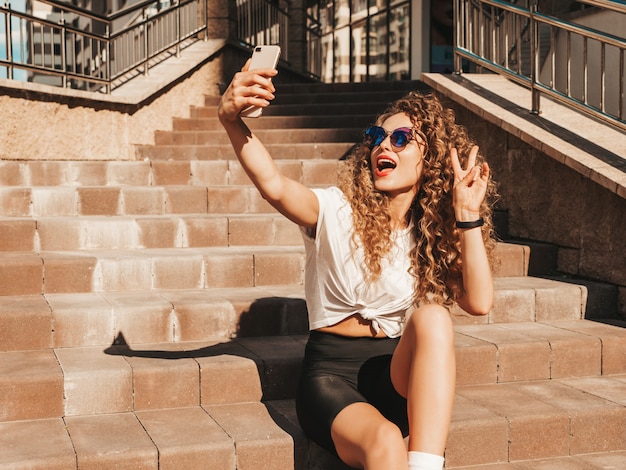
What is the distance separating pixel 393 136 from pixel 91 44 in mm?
6824

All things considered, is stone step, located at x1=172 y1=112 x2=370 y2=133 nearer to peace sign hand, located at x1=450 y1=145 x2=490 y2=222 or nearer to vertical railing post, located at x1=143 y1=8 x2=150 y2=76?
vertical railing post, located at x1=143 y1=8 x2=150 y2=76

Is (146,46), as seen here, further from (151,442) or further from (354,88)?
(151,442)

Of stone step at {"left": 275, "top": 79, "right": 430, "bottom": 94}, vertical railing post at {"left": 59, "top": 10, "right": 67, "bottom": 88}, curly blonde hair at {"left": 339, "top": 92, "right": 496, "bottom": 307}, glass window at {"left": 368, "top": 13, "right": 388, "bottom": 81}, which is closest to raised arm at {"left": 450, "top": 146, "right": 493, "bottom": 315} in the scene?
curly blonde hair at {"left": 339, "top": 92, "right": 496, "bottom": 307}

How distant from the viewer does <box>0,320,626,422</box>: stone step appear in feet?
11.0

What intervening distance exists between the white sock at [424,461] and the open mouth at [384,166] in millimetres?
1132

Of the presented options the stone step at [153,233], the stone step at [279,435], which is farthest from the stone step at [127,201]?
the stone step at [279,435]

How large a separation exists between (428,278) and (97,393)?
1.54 m

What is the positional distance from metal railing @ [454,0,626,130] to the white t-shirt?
2.80m

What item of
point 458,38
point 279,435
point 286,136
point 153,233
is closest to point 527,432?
point 279,435

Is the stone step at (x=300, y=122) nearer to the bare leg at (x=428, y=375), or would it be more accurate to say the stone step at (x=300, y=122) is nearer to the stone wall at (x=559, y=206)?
the stone wall at (x=559, y=206)

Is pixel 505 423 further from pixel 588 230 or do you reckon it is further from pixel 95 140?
pixel 95 140

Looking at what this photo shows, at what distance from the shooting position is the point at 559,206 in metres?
5.62

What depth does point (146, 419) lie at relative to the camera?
335cm

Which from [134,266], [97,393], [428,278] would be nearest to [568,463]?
[428,278]
